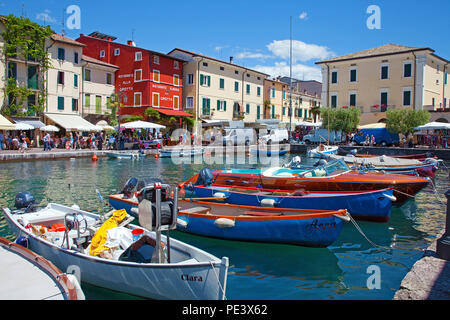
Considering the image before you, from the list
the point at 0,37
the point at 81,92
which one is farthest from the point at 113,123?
the point at 0,37

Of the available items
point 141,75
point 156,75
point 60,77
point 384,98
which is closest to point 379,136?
point 384,98

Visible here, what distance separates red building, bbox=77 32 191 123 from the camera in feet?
143

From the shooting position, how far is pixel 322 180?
14.0 m

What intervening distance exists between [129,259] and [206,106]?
4307 cm

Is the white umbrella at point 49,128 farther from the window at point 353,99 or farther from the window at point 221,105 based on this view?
the window at point 353,99

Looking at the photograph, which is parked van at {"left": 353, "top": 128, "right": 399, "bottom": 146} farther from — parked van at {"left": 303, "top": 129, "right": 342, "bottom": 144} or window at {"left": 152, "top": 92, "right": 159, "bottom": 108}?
window at {"left": 152, "top": 92, "right": 159, "bottom": 108}

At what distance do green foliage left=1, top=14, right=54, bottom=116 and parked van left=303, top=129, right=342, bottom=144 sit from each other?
93.2ft

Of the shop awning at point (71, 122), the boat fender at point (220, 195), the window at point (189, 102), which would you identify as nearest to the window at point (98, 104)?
the shop awning at point (71, 122)

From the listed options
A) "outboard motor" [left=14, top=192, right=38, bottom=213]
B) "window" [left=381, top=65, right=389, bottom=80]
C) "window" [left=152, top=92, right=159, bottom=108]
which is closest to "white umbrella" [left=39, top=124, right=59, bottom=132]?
"window" [left=152, top=92, right=159, bottom=108]

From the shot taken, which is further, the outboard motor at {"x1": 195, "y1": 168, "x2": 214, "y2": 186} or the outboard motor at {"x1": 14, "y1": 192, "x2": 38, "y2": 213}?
the outboard motor at {"x1": 195, "y1": 168, "x2": 214, "y2": 186}

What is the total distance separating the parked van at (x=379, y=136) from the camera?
129ft

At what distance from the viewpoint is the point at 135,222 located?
1198 centimetres
